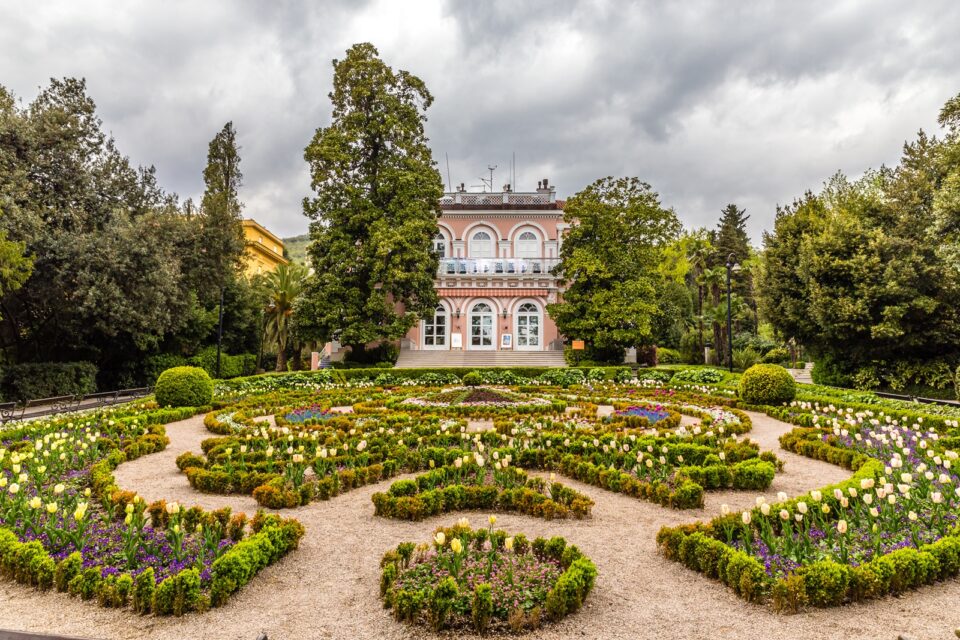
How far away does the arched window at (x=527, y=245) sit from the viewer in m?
32.5

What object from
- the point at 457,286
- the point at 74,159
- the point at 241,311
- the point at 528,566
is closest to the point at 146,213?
the point at 74,159

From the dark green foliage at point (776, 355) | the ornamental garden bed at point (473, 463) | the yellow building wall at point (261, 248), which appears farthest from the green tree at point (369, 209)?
the yellow building wall at point (261, 248)

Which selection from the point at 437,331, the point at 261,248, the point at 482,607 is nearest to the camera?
the point at 482,607

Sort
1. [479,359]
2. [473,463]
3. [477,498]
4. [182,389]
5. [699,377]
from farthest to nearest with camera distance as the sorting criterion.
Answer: [479,359]
[699,377]
[182,389]
[473,463]
[477,498]

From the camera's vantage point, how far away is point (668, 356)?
33.5 meters

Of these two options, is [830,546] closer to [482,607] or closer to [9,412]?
[482,607]

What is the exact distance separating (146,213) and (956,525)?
2474 centimetres

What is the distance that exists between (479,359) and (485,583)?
77.7 feet

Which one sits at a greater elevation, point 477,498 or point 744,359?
point 744,359

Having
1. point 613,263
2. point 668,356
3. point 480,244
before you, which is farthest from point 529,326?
point 668,356

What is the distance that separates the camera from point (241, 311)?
3011cm

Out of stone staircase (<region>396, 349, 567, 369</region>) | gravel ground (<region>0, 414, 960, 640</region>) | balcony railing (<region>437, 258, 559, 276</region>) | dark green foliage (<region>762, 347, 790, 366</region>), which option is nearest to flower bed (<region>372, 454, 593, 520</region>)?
gravel ground (<region>0, 414, 960, 640</region>)

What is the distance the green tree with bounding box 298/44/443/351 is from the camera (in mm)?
23859

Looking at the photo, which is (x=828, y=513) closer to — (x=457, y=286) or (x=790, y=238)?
(x=790, y=238)
